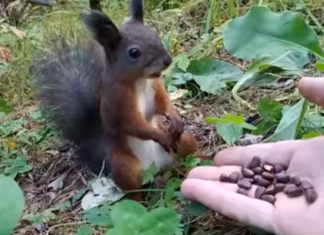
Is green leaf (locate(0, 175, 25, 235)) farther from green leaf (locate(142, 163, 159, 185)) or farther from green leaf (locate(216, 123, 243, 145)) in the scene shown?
green leaf (locate(216, 123, 243, 145))

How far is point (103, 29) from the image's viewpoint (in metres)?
2.49

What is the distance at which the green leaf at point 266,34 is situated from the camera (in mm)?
2689

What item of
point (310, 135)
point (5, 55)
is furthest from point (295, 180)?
point (5, 55)

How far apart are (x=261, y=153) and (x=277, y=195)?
0.77 ft

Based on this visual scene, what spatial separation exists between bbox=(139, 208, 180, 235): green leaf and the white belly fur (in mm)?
555

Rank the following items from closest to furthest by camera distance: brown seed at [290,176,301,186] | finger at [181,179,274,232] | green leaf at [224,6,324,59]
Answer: finger at [181,179,274,232], brown seed at [290,176,301,186], green leaf at [224,6,324,59]

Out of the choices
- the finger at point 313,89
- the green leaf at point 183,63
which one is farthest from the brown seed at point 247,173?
the green leaf at point 183,63

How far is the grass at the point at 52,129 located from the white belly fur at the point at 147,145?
5 cm

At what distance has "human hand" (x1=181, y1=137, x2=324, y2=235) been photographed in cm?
205

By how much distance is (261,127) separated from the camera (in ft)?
9.16

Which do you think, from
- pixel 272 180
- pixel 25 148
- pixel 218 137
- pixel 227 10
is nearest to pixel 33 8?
pixel 227 10

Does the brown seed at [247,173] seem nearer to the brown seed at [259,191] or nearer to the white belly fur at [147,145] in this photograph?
the brown seed at [259,191]

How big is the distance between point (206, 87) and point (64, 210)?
0.78m

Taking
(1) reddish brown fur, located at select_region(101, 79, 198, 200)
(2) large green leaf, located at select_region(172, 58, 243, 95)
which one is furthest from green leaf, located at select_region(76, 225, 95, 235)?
(2) large green leaf, located at select_region(172, 58, 243, 95)
